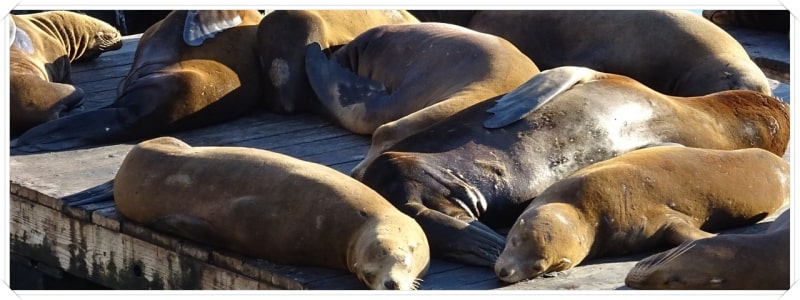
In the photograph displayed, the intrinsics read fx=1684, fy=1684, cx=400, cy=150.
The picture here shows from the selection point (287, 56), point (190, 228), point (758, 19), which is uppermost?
point (190, 228)

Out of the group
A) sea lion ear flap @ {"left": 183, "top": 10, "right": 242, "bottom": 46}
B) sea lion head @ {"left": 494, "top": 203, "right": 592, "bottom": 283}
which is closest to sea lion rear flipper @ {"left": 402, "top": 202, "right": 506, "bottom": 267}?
sea lion head @ {"left": 494, "top": 203, "right": 592, "bottom": 283}

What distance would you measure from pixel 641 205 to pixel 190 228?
162 cm

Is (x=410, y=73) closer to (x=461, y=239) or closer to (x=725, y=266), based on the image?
(x=461, y=239)

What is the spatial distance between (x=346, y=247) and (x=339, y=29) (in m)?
2.98

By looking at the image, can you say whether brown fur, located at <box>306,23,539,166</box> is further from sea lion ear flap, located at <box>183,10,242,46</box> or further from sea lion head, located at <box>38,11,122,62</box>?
sea lion head, located at <box>38,11,122,62</box>

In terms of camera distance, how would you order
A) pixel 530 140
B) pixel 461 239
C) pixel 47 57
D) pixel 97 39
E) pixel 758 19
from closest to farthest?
1. pixel 461 239
2. pixel 530 140
3. pixel 47 57
4. pixel 97 39
5. pixel 758 19

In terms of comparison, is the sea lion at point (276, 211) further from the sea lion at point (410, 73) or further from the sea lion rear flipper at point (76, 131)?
the sea lion rear flipper at point (76, 131)

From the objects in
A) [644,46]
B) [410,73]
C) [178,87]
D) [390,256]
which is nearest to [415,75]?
[410,73]

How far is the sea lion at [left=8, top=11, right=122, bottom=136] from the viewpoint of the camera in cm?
774

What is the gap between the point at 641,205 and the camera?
19.6 ft

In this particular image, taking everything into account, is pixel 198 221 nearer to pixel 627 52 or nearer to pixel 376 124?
pixel 376 124
